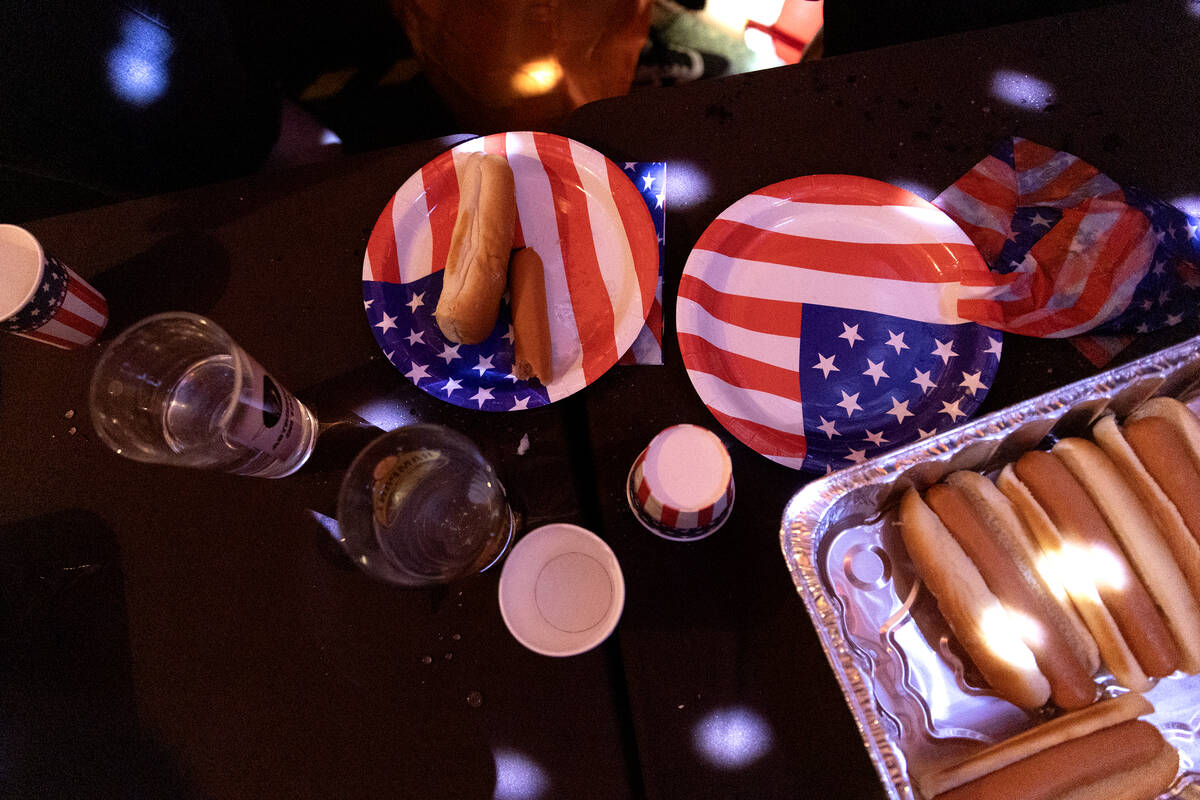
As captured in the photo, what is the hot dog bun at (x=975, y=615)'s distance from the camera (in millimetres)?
768

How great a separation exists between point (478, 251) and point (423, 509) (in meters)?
0.40

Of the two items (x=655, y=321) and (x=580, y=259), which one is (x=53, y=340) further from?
(x=655, y=321)

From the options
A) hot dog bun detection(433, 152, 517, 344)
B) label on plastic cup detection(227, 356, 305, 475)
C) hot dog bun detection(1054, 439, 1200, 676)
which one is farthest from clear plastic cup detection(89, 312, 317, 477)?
hot dog bun detection(1054, 439, 1200, 676)

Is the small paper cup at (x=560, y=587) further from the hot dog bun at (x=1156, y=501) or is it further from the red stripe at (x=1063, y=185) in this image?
the red stripe at (x=1063, y=185)

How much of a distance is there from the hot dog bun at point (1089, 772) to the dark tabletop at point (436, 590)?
0.47 ft

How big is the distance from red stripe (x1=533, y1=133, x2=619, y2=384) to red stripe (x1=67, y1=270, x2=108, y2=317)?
76 cm

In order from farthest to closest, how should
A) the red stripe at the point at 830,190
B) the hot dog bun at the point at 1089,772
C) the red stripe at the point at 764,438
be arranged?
the red stripe at the point at 830,190 → the red stripe at the point at 764,438 → the hot dog bun at the point at 1089,772

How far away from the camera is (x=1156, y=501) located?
812 mm

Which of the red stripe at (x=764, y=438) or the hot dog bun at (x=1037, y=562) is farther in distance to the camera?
the red stripe at (x=764, y=438)

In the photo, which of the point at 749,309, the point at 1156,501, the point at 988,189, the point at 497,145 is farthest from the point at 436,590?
the point at 988,189

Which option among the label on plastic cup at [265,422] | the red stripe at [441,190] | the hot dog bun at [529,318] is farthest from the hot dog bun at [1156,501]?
the label on plastic cup at [265,422]

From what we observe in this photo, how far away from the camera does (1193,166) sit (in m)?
1.04

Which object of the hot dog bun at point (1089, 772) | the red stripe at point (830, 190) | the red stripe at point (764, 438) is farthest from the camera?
the red stripe at point (830, 190)

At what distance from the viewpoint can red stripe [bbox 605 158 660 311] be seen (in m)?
0.98
